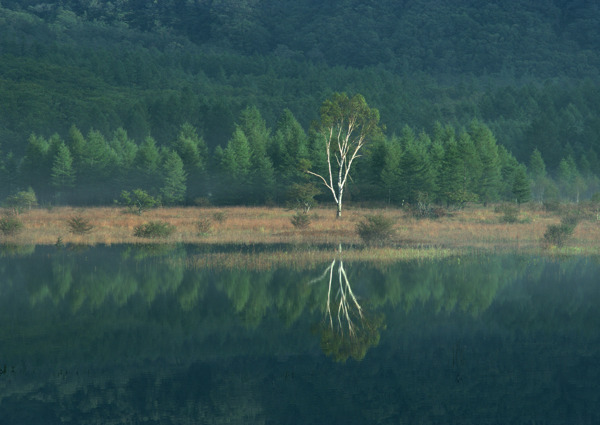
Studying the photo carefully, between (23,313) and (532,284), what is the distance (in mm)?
20592

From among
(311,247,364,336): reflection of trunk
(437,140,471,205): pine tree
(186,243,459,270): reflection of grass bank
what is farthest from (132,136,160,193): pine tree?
(311,247,364,336): reflection of trunk

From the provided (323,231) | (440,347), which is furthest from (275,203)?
(440,347)

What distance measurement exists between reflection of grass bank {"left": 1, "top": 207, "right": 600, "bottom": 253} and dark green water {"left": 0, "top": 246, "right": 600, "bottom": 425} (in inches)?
491

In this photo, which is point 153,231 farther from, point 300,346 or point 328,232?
point 300,346

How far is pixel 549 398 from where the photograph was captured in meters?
17.7

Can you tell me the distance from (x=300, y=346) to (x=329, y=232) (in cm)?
3370

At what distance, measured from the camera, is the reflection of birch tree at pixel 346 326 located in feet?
71.0

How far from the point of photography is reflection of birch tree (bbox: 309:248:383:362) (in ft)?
71.0

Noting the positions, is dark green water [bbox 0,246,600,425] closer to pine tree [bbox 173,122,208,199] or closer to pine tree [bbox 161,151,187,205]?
pine tree [bbox 161,151,187,205]

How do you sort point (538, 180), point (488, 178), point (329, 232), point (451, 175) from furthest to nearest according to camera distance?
point (538, 180), point (488, 178), point (451, 175), point (329, 232)

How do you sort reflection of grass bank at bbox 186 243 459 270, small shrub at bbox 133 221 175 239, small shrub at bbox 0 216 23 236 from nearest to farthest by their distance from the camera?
reflection of grass bank at bbox 186 243 459 270, small shrub at bbox 133 221 175 239, small shrub at bbox 0 216 23 236

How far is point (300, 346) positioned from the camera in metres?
22.0

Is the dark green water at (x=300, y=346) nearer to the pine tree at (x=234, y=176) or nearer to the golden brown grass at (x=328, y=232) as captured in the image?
the golden brown grass at (x=328, y=232)

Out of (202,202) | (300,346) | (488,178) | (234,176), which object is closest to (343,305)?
(300,346)
